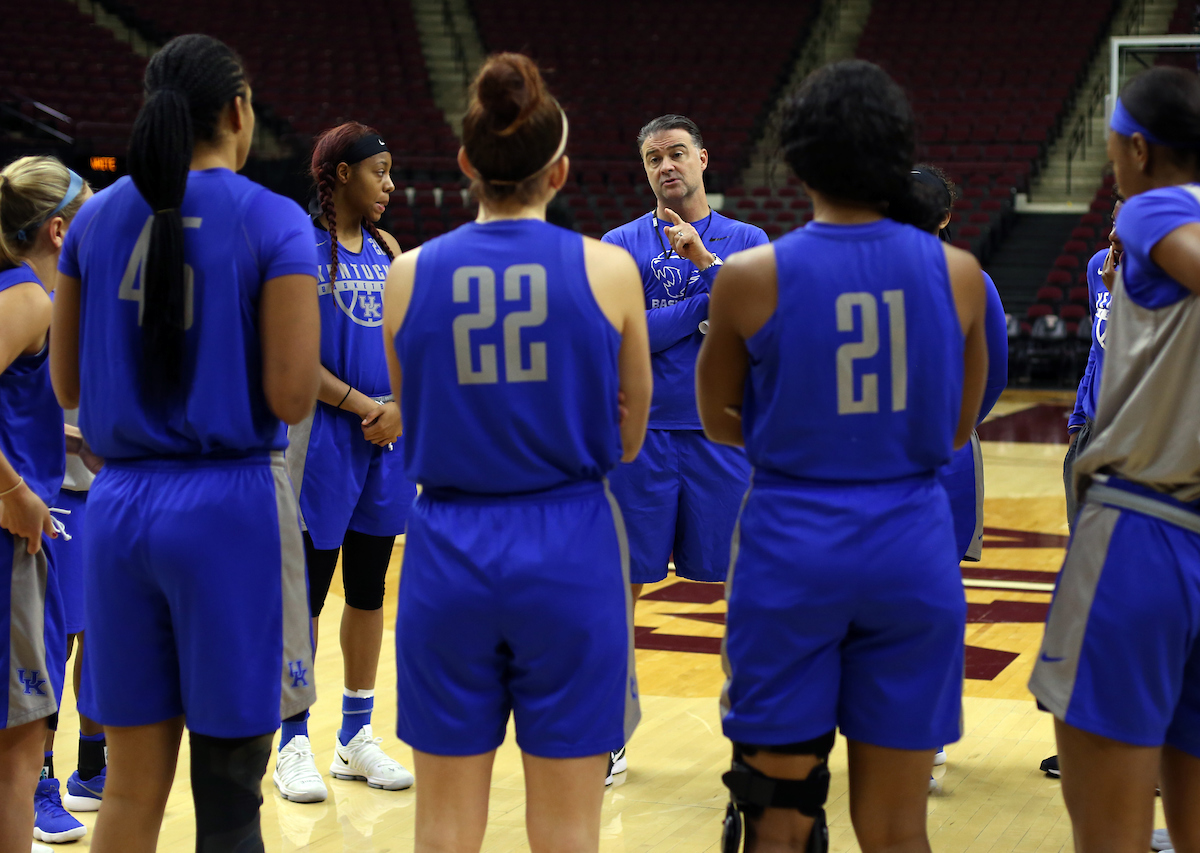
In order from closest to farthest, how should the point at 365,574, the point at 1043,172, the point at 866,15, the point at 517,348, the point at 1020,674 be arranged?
the point at 517,348
the point at 365,574
the point at 1020,674
the point at 1043,172
the point at 866,15

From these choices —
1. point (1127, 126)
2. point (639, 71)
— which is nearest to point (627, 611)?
point (1127, 126)

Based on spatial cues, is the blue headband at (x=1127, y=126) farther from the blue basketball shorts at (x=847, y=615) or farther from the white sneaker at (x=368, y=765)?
the white sneaker at (x=368, y=765)

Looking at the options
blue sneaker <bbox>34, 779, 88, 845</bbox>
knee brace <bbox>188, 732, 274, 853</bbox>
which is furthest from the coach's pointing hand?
blue sneaker <bbox>34, 779, 88, 845</bbox>

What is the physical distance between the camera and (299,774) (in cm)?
331

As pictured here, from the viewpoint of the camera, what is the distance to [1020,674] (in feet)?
14.4

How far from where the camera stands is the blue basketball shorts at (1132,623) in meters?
1.89

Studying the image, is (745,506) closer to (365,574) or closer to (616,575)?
(616,575)

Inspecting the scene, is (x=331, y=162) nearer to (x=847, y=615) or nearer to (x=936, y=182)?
(x=936, y=182)

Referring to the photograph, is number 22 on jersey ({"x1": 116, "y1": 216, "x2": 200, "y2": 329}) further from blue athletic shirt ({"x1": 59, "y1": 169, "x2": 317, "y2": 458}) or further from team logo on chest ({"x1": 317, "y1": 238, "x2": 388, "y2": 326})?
team logo on chest ({"x1": 317, "y1": 238, "x2": 388, "y2": 326})

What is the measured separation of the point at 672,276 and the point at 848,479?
1787mm

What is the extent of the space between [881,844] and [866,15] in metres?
19.9

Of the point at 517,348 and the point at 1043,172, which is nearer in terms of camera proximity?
→ the point at 517,348

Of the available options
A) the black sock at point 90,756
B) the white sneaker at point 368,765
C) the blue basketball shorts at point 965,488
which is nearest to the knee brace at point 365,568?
the white sneaker at point 368,765

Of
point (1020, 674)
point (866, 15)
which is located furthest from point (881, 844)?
point (866, 15)
